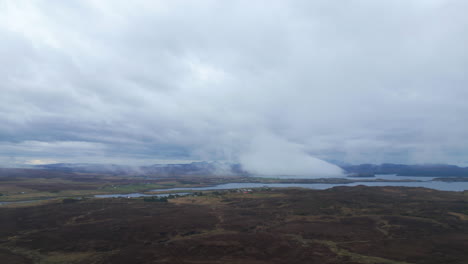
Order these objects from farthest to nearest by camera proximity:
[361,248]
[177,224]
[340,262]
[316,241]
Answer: [177,224] → [316,241] → [361,248] → [340,262]

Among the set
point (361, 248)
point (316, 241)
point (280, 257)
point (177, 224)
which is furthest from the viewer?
point (177, 224)

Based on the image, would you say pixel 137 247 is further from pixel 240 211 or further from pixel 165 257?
pixel 240 211

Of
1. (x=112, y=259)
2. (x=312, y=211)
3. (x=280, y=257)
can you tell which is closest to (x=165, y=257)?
(x=112, y=259)

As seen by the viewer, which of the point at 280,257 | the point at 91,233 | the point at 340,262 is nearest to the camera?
the point at 340,262

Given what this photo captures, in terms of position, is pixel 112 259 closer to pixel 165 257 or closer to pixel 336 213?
pixel 165 257

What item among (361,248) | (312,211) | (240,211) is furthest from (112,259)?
(312,211)

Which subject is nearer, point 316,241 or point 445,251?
point 445,251
